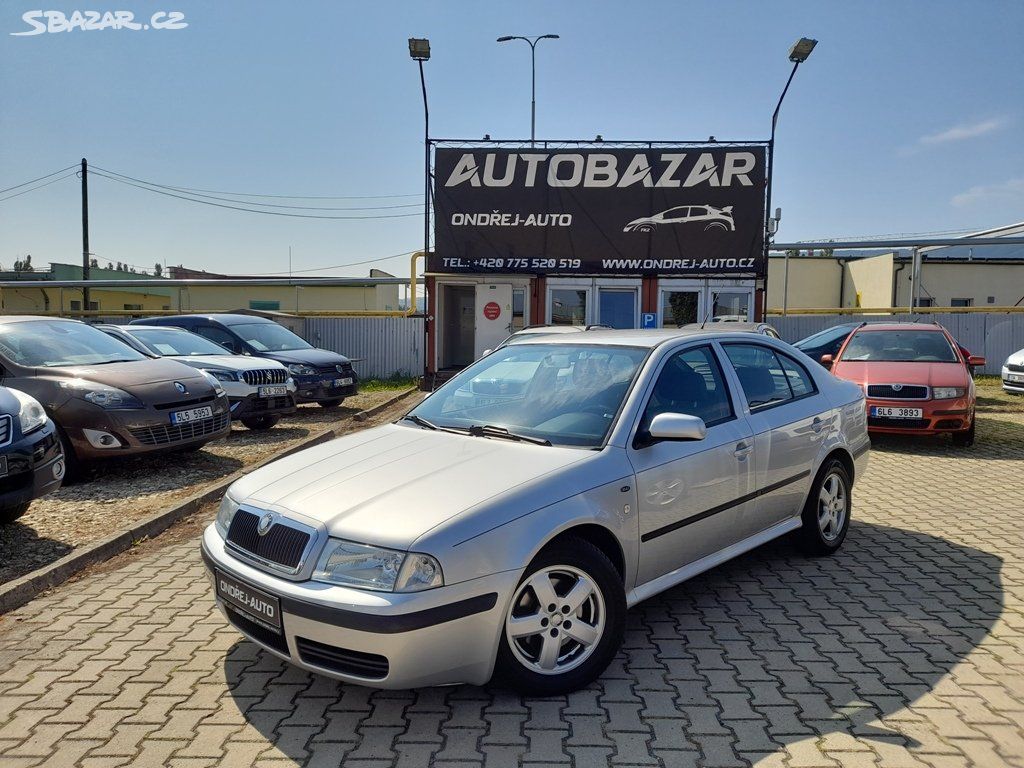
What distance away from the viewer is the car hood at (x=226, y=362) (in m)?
10.2

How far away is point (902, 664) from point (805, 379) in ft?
6.90

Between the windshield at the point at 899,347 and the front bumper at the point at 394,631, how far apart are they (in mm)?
9003

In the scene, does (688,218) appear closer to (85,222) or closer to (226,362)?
(226,362)

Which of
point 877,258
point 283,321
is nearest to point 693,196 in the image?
point 283,321

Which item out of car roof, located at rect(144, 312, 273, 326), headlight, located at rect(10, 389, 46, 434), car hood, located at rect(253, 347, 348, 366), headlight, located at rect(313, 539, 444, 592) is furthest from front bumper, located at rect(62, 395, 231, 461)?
car roof, located at rect(144, 312, 273, 326)

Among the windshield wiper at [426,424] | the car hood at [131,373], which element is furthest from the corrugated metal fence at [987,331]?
the windshield wiper at [426,424]

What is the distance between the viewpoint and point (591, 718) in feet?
9.96

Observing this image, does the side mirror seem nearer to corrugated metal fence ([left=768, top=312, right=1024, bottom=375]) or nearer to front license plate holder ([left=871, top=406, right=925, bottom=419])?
front license plate holder ([left=871, top=406, right=925, bottom=419])

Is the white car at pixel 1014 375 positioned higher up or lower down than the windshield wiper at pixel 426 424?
lower down

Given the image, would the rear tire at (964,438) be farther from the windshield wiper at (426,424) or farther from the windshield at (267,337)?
the windshield at (267,337)

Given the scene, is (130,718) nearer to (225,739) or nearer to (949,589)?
(225,739)

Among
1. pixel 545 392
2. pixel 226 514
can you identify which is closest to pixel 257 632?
pixel 226 514

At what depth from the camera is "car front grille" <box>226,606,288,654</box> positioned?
299cm

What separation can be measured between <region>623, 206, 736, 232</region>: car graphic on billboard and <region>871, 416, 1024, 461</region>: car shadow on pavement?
7129mm
